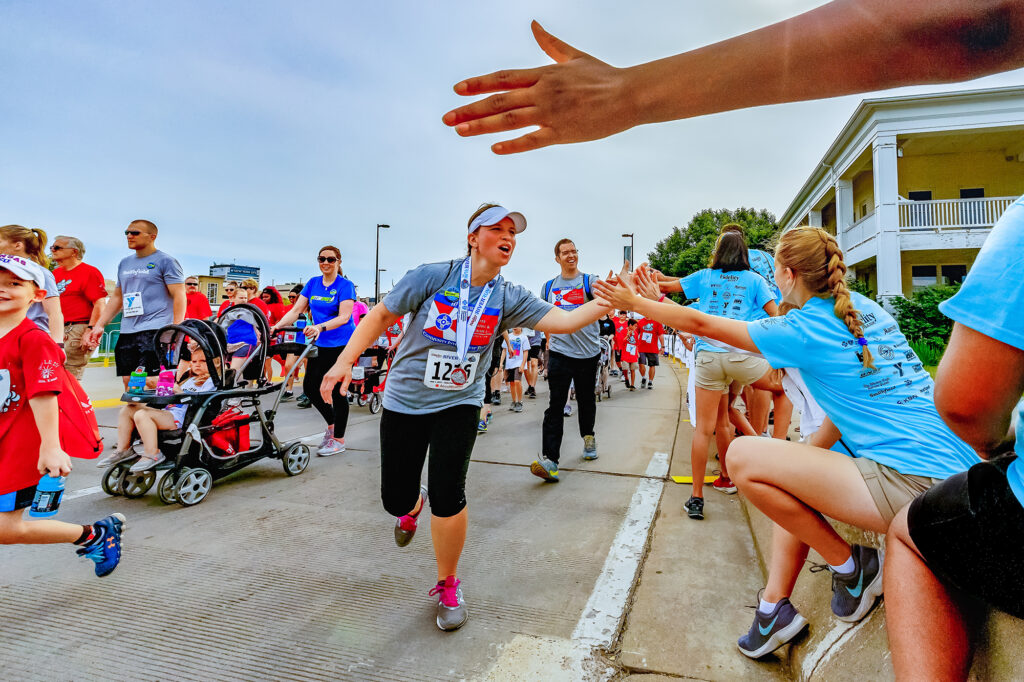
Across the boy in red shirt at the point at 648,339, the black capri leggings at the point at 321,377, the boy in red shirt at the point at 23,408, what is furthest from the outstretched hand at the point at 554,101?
the boy in red shirt at the point at 648,339

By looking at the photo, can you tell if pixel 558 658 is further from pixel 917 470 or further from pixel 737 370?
pixel 737 370

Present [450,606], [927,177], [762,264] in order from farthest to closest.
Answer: [927,177] < [762,264] < [450,606]

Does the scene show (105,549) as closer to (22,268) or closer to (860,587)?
(22,268)

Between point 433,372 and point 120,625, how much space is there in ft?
6.07

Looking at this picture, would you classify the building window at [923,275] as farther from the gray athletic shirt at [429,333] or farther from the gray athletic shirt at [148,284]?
the gray athletic shirt at [148,284]

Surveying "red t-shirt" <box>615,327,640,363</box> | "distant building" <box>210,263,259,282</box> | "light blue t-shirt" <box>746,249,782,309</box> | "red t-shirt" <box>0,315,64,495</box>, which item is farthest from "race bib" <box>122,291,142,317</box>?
"distant building" <box>210,263,259,282</box>

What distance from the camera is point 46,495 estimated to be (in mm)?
2562

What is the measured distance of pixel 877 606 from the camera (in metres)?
1.72

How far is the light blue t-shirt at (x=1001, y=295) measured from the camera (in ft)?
3.38

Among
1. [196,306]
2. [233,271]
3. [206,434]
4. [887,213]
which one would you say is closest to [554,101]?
[206,434]

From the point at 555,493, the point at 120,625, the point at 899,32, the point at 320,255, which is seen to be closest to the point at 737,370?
the point at 555,493

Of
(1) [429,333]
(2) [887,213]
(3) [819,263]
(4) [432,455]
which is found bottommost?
(4) [432,455]

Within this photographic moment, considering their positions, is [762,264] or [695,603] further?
[762,264]

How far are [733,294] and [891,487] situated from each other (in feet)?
8.06
